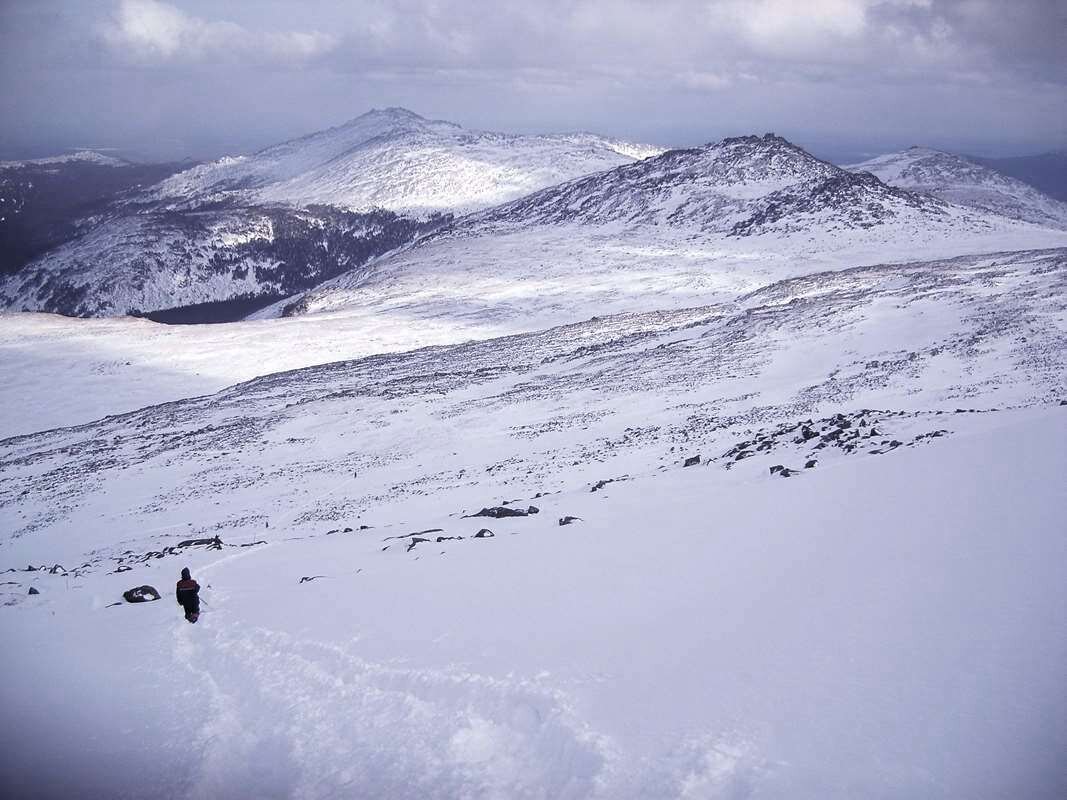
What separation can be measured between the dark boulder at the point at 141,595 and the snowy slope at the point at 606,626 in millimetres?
487

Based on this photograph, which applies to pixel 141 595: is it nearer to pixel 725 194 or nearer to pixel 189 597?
pixel 189 597

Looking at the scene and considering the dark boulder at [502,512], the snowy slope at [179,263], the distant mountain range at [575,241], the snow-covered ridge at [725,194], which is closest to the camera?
the dark boulder at [502,512]

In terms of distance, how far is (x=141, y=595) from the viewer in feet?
44.9

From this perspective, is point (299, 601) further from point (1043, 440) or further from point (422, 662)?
point (1043, 440)

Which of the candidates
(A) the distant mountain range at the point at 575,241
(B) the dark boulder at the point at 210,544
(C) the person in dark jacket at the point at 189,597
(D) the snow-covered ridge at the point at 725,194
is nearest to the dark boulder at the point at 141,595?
(C) the person in dark jacket at the point at 189,597

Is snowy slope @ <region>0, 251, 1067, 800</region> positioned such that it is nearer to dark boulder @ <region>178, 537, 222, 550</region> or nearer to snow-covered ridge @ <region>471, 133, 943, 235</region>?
dark boulder @ <region>178, 537, 222, 550</region>

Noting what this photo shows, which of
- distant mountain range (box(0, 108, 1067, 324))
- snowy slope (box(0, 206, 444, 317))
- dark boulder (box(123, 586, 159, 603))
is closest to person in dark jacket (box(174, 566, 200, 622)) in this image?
dark boulder (box(123, 586, 159, 603))

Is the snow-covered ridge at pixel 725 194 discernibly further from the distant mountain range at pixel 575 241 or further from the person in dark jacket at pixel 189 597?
the person in dark jacket at pixel 189 597

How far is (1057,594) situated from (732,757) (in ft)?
16.1

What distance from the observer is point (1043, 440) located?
1412 cm

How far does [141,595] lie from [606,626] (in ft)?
33.4

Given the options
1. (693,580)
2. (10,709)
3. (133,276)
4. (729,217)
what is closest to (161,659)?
(10,709)

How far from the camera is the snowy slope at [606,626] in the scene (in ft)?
22.1

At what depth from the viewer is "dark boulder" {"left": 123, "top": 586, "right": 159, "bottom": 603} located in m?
13.6
